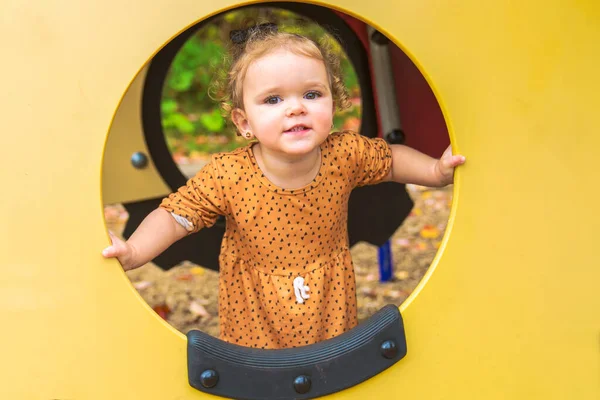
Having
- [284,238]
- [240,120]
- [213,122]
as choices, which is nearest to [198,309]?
[284,238]

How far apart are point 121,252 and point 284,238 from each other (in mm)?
323

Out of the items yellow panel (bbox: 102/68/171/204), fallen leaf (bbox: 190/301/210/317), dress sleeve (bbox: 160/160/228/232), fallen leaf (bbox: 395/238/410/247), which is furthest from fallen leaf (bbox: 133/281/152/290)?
dress sleeve (bbox: 160/160/228/232)

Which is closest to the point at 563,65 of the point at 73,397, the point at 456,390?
the point at 456,390

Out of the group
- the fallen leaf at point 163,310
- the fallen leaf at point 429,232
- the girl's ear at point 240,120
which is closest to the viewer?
the girl's ear at point 240,120

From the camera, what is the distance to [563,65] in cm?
115

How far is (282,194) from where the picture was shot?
126cm

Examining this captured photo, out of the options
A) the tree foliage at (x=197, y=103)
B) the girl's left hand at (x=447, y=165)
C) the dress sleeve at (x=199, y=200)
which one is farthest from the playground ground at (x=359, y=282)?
the tree foliage at (x=197, y=103)

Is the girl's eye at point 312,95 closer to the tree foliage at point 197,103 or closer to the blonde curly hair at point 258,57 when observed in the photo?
the blonde curly hair at point 258,57

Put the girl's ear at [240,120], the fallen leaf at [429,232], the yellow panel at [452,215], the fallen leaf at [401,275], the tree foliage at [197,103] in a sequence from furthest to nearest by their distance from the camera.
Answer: the tree foliage at [197,103], the fallen leaf at [429,232], the fallen leaf at [401,275], the girl's ear at [240,120], the yellow panel at [452,215]

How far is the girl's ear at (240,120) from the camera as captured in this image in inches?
47.8

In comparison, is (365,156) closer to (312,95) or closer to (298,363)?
(312,95)

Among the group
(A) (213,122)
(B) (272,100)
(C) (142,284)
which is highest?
(A) (213,122)

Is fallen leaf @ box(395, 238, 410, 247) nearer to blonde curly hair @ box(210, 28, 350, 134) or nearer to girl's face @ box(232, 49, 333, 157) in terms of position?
blonde curly hair @ box(210, 28, 350, 134)

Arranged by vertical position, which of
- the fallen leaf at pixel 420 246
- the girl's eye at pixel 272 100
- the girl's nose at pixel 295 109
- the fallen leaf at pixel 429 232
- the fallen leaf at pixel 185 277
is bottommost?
the fallen leaf at pixel 185 277
